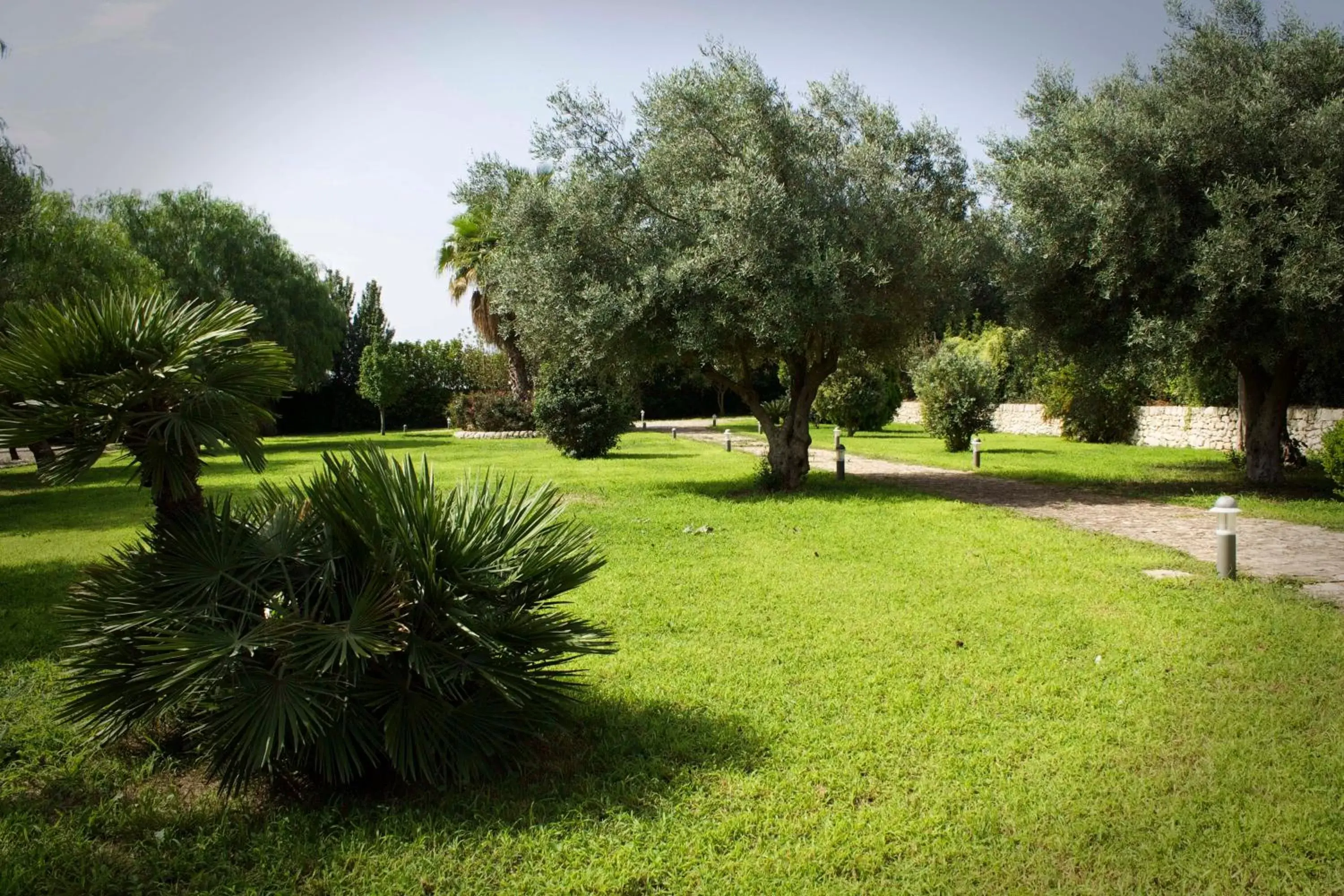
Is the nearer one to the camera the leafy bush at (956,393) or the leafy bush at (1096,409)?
the leafy bush at (956,393)

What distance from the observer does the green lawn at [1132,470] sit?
40.3 ft

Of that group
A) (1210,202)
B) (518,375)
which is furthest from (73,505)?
(518,375)

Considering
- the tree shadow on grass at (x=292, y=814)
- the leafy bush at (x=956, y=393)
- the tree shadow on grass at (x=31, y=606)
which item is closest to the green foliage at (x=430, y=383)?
the leafy bush at (x=956, y=393)

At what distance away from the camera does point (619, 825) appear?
362 centimetres

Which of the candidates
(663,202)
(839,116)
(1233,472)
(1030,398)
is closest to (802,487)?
(663,202)

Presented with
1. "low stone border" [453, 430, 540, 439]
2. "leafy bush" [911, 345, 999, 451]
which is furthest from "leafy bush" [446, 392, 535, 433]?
"leafy bush" [911, 345, 999, 451]

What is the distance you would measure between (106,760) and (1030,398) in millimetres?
32606

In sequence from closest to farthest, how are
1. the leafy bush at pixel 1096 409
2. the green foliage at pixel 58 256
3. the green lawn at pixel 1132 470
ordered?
the green lawn at pixel 1132 470, the green foliage at pixel 58 256, the leafy bush at pixel 1096 409

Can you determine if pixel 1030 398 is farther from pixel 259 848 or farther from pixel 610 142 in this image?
pixel 259 848

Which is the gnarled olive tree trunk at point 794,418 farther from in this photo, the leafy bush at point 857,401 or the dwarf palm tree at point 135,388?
the leafy bush at point 857,401

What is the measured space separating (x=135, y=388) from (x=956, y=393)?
21.9 m

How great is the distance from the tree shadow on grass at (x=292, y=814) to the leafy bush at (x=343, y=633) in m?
0.13

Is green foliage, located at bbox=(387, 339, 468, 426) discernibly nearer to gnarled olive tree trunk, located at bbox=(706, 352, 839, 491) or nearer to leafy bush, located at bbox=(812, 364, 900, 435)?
leafy bush, located at bbox=(812, 364, 900, 435)

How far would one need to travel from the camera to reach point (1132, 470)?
58.6 feet
